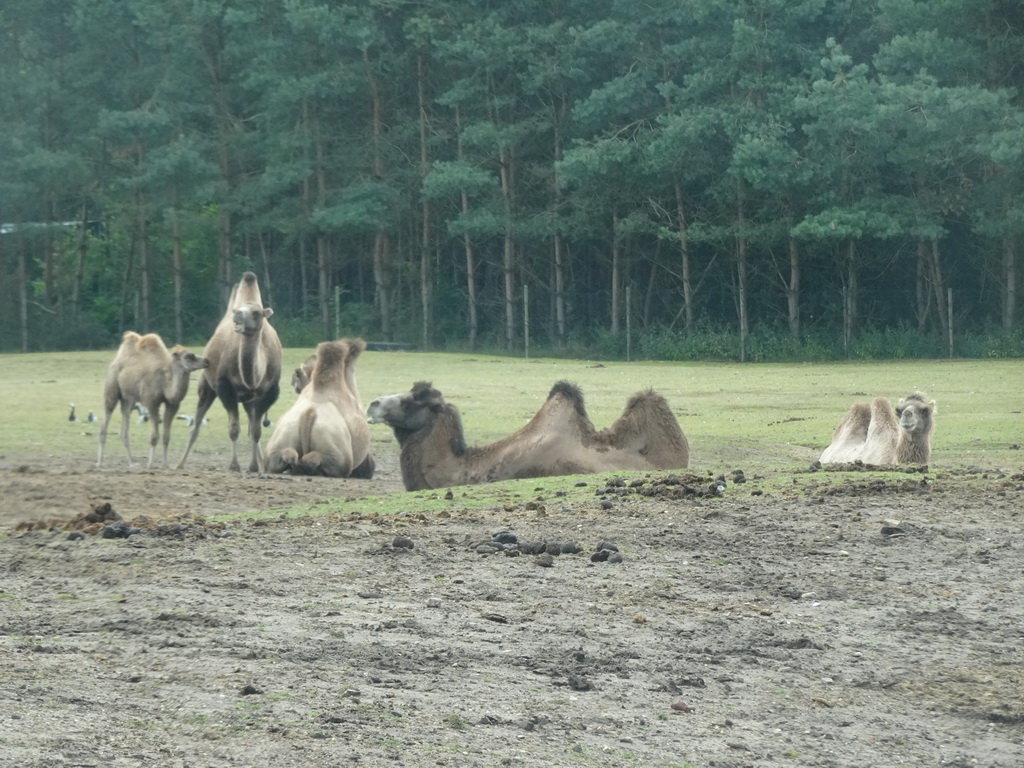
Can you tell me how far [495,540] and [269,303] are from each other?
37.3 metres

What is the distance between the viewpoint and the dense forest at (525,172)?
33.8 metres

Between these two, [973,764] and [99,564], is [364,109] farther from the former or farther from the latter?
[973,764]

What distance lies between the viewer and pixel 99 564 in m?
7.28

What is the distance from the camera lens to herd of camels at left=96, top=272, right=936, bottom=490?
1245 centimetres

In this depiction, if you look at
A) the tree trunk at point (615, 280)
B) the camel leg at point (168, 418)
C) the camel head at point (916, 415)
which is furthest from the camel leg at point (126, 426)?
the tree trunk at point (615, 280)

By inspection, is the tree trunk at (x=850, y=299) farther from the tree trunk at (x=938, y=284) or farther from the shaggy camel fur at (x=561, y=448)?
the shaggy camel fur at (x=561, y=448)

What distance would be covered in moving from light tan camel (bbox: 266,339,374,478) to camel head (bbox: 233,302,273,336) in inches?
26.3

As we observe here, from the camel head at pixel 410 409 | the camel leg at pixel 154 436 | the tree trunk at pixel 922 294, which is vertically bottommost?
the camel leg at pixel 154 436

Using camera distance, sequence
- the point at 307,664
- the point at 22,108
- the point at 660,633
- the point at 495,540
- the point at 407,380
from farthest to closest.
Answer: the point at 22,108
the point at 407,380
the point at 495,540
the point at 660,633
the point at 307,664

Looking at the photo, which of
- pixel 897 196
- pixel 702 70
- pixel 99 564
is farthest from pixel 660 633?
pixel 702 70

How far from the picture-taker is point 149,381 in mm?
15531

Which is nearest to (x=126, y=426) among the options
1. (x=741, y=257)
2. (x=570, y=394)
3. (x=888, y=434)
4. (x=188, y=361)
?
(x=188, y=361)

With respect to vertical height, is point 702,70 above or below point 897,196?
above

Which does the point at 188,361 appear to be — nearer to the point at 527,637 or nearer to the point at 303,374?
the point at 303,374
